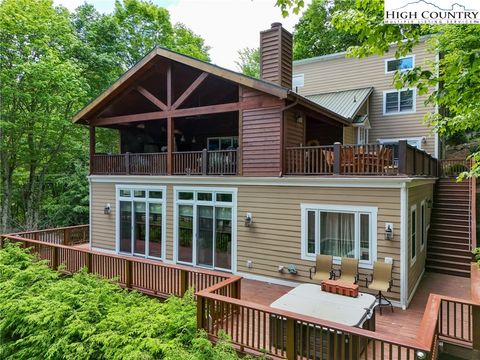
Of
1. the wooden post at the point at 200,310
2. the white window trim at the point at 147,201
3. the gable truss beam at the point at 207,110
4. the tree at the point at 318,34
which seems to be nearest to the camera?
the wooden post at the point at 200,310

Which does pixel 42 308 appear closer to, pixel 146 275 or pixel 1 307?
pixel 1 307

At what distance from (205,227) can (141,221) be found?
2655mm

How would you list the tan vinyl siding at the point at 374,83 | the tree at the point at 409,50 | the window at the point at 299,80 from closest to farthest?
the tree at the point at 409,50, the tan vinyl siding at the point at 374,83, the window at the point at 299,80

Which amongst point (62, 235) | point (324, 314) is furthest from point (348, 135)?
point (62, 235)

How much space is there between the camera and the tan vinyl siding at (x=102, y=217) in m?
11.5

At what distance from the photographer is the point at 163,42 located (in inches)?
928

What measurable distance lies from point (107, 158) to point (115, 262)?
4.97 m

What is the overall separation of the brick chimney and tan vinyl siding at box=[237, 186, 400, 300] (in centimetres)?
351

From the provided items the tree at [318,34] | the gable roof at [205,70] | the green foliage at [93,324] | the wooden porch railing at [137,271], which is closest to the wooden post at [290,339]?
the green foliage at [93,324]

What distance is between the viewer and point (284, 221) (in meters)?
8.34

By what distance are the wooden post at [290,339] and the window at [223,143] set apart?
8314 millimetres

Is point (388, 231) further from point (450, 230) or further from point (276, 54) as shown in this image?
point (276, 54)

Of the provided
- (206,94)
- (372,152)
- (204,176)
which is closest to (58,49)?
(206,94)

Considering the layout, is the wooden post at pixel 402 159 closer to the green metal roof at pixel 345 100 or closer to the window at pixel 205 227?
the window at pixel 205 227
